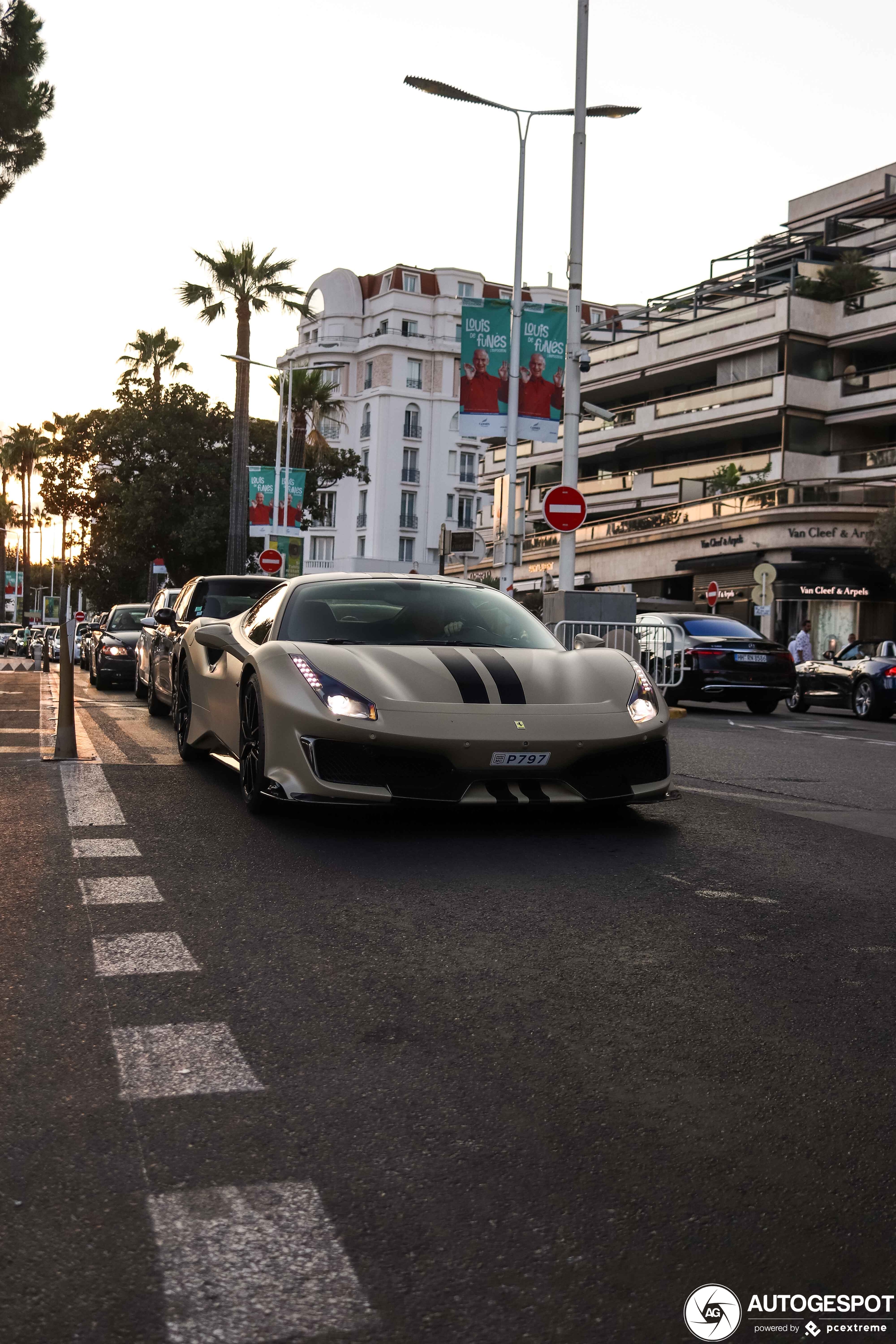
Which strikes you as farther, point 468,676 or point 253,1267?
point 468,676

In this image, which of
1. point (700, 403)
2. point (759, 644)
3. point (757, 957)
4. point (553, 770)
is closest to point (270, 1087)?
point (757, 957)

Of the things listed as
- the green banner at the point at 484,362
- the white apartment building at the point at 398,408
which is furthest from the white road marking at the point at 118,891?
the white apartment building at the point at 398,408

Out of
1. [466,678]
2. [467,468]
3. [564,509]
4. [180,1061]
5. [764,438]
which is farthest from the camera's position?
[467,468]

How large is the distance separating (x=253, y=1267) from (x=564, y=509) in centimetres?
1680

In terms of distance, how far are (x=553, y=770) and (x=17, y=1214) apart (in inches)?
174

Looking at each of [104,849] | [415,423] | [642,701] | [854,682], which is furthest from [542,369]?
[415,423]

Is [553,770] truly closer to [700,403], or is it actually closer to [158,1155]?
[158,1155]

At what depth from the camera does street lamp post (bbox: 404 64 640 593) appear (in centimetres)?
Answer: 2152

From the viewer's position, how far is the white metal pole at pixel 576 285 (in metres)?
20.6

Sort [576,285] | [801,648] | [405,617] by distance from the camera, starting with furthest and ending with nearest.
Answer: [801,648] < [576,285] < [405,617]

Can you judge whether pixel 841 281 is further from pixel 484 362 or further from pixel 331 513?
pixel 331 513

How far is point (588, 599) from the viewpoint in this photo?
18125 millimetres

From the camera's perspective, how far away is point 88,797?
7.83 meters

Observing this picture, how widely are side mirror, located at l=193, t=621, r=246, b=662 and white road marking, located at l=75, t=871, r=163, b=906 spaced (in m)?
2.31
